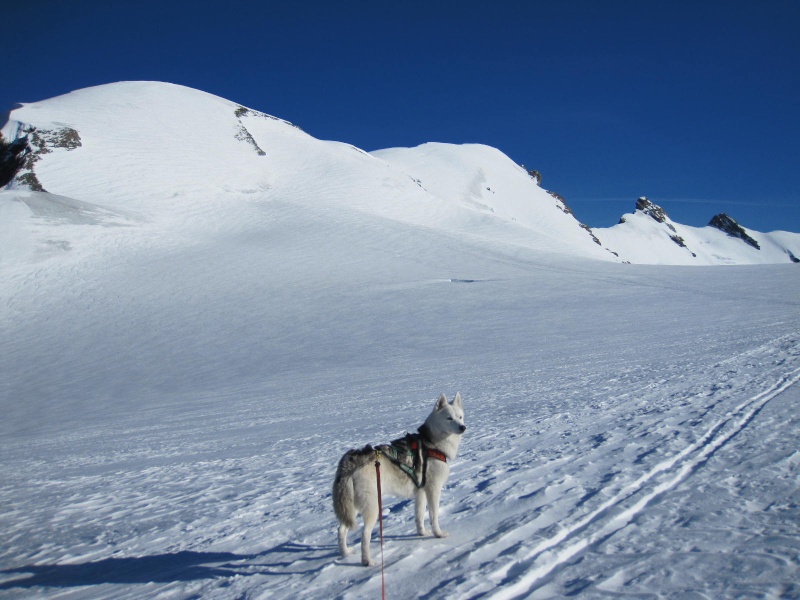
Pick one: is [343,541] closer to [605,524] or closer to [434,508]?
[434,508]

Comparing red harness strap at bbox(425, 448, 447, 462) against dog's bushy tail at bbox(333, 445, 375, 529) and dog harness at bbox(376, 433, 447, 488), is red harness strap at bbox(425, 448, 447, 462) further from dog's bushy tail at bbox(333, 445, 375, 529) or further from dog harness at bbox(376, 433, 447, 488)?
dog's bushy tail at bbox(333, 445, 375, 529)

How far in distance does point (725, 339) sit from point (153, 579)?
1547cm

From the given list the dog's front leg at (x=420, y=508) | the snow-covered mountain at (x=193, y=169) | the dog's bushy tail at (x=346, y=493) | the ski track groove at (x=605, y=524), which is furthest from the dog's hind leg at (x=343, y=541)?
the snow-covered mountain at (x=193, y=169)

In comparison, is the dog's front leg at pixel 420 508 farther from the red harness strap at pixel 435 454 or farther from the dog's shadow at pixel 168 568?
the dog's shadow at pixel 168 568

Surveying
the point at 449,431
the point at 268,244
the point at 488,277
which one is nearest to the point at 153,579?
the point at 449,431

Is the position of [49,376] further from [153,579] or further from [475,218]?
[475,218]

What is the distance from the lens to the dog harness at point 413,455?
4512 mm

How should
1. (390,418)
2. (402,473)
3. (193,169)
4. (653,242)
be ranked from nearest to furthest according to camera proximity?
(402,473), (390,418), (193,169), (653,242)

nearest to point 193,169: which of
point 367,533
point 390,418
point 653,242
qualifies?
point 390,418

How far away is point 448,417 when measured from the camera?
4.61m

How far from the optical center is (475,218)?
189 ft

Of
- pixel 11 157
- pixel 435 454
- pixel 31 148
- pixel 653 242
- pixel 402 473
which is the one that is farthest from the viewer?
pixel 653 242

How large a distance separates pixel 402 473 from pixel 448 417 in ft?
2.12

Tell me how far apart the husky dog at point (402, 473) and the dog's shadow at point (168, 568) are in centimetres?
44
